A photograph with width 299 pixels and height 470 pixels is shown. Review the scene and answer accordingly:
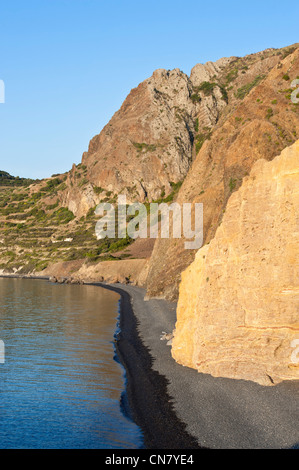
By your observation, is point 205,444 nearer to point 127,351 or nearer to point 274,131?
point 127,351

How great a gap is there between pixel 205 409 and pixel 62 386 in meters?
8.70

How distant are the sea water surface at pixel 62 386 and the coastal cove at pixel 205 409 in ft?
2.77

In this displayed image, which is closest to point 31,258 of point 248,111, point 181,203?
point 181,203

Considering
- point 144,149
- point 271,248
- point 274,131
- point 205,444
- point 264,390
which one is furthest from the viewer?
point 144,149

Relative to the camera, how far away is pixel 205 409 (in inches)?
721

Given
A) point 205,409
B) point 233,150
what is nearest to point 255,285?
point 205,409

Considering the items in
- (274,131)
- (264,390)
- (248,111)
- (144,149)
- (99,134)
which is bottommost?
(264,390)

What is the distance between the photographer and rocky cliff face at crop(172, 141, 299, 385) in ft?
64.2

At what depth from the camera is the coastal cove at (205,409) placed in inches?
614

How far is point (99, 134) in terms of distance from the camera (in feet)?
563

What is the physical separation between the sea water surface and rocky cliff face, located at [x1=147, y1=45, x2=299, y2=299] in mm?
11302

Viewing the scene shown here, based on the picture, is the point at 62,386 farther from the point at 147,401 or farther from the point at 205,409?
the point at 205,409

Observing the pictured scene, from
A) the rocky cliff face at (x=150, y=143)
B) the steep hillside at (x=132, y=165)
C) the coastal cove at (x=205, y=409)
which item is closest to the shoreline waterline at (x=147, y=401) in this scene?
the coastal cove at (x=205, y=409)
